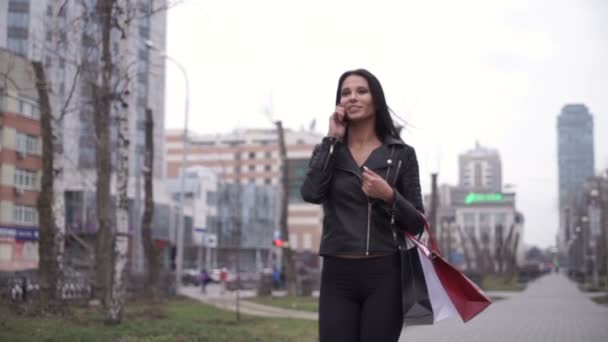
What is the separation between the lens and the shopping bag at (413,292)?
11.6 ft

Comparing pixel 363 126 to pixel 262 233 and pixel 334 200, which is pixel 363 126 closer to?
pixel 334 200

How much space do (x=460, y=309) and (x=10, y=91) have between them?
999 cm

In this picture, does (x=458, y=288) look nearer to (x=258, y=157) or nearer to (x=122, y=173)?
(x=122, y=173)

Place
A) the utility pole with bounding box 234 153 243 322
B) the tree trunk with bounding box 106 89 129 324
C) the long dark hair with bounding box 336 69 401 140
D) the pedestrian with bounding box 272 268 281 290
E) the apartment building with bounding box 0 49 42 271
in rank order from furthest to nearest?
1. the pedestrian with bounding box 272 268 281 290
2. the utility pole with bounding box 234 153 243 322
3. the tree trunk with bounding box 106 89 129 324
4. the apartment building with bounding box 0 49 42 271
5. the long dark hair with bounding box 336 69 401 140

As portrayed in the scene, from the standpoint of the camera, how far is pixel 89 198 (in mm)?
58906

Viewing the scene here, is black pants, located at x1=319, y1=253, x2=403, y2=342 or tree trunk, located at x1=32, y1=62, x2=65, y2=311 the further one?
tree trunk, located at x1=32, y1=62, x2=65, y2=311

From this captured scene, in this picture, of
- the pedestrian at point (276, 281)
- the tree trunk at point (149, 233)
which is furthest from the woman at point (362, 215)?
the pedestrian at point (276, 281)

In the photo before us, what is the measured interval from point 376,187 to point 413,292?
484 mm

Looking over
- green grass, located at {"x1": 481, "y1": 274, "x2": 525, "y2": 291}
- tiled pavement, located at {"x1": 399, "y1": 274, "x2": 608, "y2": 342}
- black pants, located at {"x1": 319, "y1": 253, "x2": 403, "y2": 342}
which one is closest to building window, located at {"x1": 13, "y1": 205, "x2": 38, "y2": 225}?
tiled pavement, located at {"x1": 399, "y1": 274, "x2": 608, "y2": 342}

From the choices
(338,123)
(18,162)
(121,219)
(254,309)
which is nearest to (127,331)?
(121,219)

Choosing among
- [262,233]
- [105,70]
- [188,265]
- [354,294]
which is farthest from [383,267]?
[262,233]

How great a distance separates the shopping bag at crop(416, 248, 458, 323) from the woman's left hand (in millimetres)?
347

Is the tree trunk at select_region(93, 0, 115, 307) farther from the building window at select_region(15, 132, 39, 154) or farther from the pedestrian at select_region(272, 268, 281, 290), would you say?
the pedestrian at select_region(272, 268, 281, 290)

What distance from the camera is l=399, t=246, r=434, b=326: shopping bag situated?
11.6 feet
